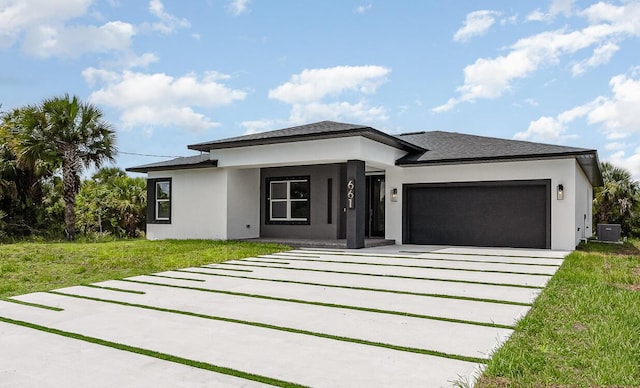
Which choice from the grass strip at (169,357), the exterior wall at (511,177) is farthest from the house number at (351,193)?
the grass strip at (169,357)

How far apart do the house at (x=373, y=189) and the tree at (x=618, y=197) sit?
450 cm

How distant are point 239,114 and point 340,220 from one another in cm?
503

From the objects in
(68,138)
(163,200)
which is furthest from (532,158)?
(68,138)

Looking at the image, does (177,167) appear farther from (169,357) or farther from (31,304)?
(169,357)

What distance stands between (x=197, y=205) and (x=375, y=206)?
→ 5680 millimetres

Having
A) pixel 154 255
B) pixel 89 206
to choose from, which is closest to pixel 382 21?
pixel 154 255

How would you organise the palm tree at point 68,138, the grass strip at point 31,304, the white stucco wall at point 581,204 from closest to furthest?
the grass strip at point 31,304, the white stucco wall at point 581,204, the palm tree at point 68,138

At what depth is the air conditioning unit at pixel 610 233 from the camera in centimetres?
1656

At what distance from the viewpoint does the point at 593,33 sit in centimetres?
1256

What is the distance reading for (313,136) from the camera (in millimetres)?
11797

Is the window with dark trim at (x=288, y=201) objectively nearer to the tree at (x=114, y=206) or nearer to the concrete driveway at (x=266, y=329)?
the tree at (x=114, y=206)

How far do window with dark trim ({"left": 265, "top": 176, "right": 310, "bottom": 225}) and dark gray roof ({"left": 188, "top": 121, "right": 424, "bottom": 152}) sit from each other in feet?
6.49

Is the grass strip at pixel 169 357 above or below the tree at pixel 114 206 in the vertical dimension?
below

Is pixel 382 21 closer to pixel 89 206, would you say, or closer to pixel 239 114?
pixel 239 114
